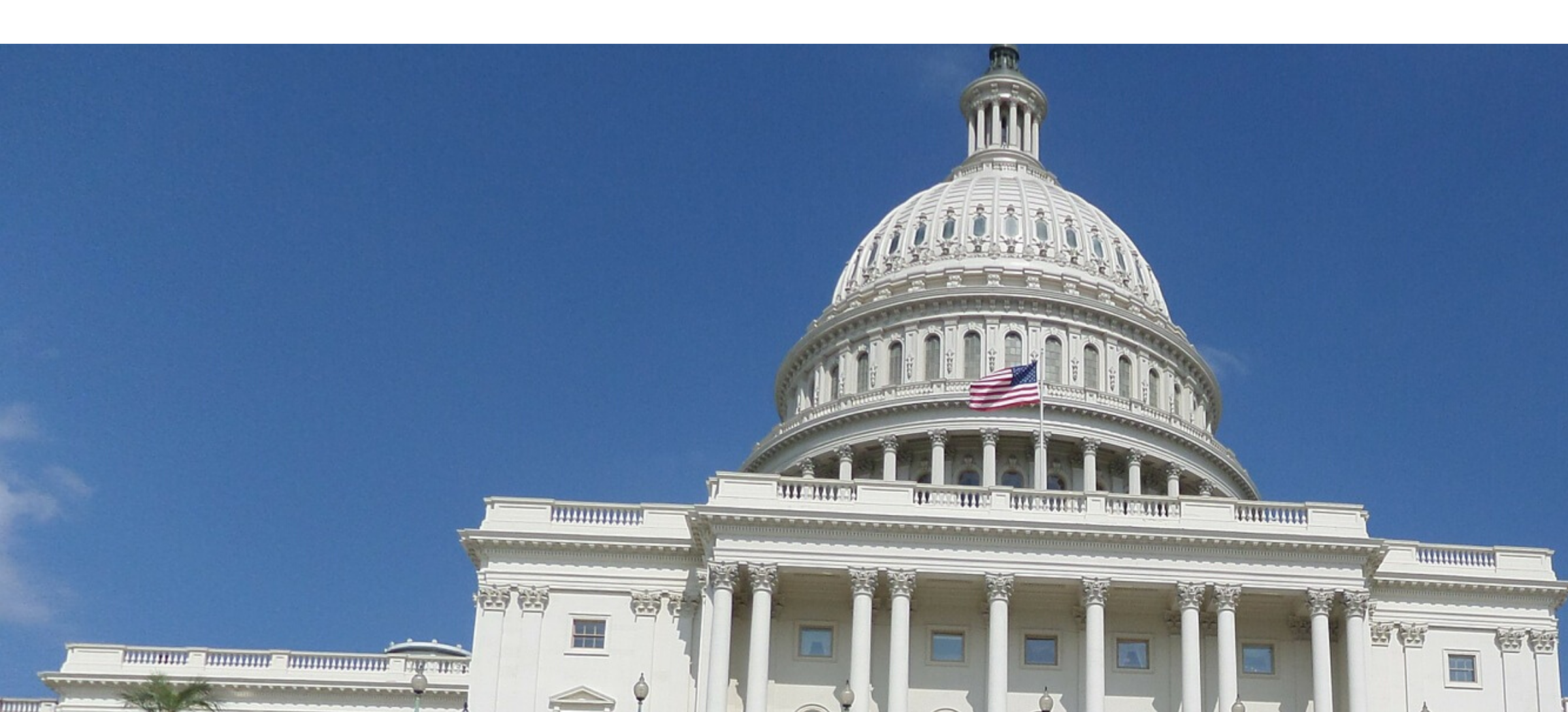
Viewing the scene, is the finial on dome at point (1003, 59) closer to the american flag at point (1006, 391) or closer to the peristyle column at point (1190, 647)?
the american flag at point (1006, 391)

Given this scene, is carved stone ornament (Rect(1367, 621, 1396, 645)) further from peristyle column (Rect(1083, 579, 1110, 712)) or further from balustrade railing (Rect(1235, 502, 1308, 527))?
peristyle column (Rect(1083, 579, 1110, 712))

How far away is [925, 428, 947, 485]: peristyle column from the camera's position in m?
81.6

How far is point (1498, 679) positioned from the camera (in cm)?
6166

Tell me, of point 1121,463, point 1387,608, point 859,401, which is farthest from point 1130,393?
point 1387,608

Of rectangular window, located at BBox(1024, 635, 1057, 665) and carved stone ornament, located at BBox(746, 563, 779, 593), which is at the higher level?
carved stone ornament, located at BBox(746, 563, 779, 593)

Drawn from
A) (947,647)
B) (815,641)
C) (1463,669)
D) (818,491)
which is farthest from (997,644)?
(1463,669)

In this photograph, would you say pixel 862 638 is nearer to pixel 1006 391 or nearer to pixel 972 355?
pixel 1006 391

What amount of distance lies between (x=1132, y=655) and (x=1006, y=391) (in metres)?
13.8

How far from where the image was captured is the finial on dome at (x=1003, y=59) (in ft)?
357

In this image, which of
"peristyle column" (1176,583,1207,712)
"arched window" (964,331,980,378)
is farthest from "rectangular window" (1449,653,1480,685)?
"arched window" (964,331,980,378)

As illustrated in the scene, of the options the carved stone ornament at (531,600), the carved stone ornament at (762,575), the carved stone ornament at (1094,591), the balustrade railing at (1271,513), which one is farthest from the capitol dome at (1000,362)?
the carved stone ornament at (531,600)

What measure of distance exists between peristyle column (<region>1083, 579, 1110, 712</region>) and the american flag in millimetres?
13590

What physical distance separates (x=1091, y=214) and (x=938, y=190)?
780 centimetres

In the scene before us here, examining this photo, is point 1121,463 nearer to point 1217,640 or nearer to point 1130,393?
point 1130,393
